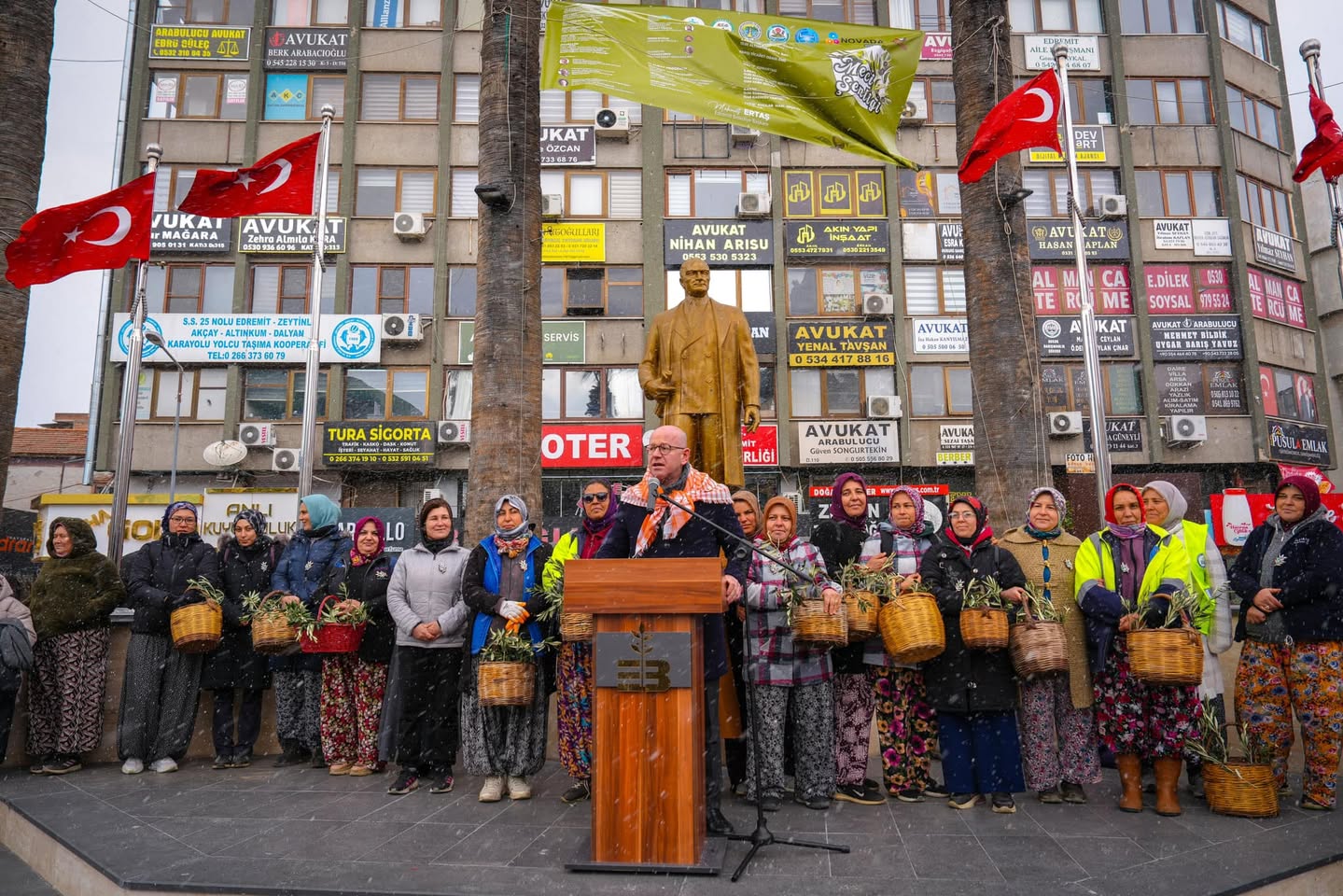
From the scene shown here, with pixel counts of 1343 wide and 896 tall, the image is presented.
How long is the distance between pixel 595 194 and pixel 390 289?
20.3 feet

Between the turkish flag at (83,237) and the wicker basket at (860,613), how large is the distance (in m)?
7.88

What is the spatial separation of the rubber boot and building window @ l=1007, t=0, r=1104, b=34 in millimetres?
26719

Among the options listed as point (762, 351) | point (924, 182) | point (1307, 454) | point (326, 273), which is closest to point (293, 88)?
point (326, 273)

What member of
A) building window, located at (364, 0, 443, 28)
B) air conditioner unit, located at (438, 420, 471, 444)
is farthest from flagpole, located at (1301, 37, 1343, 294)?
building window, located at (364, 0, 443, 28)

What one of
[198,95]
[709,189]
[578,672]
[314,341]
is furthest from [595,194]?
[578,672]

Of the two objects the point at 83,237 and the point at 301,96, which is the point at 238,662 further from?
the point at 301,96

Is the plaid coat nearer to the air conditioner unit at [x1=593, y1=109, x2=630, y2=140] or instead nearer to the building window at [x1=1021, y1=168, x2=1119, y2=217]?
the air conditioner unit at [x1=593, y1=109, x2=630, y2=140]

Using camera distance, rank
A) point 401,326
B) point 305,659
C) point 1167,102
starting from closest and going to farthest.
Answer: point 305,659, point 401,326, point 1167,102

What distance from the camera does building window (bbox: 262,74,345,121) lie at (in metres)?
25.9

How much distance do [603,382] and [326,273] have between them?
27.1 feet

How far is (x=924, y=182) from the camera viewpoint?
26125 millimetres

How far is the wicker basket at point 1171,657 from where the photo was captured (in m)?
5.21

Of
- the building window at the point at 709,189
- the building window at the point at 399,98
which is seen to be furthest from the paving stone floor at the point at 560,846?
the building window at the point at 399,98

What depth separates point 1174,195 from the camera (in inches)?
1044
